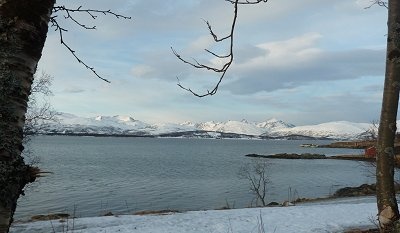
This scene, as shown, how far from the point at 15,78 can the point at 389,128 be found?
521cm

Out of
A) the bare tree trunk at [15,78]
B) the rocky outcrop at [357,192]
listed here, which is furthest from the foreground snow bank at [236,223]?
the rocky outcrop at [357,192]

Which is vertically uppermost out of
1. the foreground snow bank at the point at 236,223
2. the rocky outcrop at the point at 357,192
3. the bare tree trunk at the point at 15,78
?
the bare tree trunk at the point at 15,78

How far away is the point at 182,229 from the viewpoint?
12562 millimetres

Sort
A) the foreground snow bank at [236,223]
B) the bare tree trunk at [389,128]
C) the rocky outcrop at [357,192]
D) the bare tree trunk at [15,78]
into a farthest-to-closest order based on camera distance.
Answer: the rocky outcrop at [357,192] → the foreground snow bank at [236,223] → the bare tree trunk at [389,128] → the bare tree trunk at [15,78]

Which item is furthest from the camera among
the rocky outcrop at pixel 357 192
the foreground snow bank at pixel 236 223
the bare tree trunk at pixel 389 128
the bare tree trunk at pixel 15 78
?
the rocky outcrop at pixel 357 192

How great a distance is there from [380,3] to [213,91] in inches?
161

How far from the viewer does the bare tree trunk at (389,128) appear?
5688mm

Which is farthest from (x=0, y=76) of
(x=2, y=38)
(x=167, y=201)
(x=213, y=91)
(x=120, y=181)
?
(x=120, y=181)

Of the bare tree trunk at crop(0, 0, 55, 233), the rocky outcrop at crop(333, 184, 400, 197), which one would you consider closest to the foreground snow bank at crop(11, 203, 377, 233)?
the bare tree trunk at crop(0, 0, 55, 233)

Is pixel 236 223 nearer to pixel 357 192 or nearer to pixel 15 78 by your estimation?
pixel 15 78

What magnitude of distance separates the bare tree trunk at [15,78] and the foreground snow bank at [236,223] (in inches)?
393

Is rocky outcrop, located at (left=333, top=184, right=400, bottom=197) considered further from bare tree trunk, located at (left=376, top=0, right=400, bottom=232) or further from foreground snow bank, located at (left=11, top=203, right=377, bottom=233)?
bare tree trunk, located at (left=376, top=0, right=400, bottom=232)

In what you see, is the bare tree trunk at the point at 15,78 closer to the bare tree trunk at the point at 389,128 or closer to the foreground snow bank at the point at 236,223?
the bare tree trunk at the point at 389,128

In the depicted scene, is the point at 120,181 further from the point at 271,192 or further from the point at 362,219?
the point at 362,219
